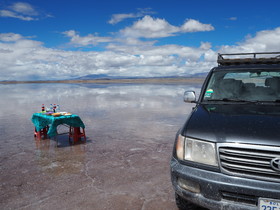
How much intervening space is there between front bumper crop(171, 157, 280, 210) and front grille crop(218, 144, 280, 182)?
0.07 metres

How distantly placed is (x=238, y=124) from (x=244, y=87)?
1.59 m

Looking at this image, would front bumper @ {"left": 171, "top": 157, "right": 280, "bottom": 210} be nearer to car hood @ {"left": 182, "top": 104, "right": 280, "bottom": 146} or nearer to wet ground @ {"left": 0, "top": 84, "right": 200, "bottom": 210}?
car hood @ {"left": 182, "top": 104, "right": 280, "bottom": 146}

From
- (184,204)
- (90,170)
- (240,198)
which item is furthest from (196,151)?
(90,170)

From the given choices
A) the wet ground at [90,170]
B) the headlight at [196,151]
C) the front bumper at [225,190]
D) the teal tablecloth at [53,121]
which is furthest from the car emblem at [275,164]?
the teal tablecloth at [53,121]

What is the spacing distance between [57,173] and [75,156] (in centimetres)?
115

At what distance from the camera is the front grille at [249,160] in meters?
2.49

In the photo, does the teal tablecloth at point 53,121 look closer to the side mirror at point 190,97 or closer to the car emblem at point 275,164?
the side mirror at point 190,97

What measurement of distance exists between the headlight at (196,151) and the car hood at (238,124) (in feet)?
0.23

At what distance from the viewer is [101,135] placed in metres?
8.36

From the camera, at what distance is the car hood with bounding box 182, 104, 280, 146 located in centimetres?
259

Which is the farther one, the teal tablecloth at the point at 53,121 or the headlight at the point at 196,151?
the teal tablecloth at the point at 53,121

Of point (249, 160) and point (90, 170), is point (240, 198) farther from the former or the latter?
point (90, 170)

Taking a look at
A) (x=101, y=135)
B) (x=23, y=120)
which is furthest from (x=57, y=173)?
(x=23, y=120)

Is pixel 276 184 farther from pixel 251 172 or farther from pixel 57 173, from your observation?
pixel 57 173
